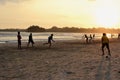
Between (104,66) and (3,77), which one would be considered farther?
(104,66)

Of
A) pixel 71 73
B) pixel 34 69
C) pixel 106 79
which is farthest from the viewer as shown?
pixel 34 69

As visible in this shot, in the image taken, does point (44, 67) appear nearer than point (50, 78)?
No

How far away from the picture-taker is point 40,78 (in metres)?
14.5

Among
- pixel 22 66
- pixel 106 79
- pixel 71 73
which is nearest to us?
pixel 106 79

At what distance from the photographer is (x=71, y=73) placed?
1583 cm

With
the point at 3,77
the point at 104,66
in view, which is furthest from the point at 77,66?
the point at 3,77

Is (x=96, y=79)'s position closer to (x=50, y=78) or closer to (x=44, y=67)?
(x=50, y=78)

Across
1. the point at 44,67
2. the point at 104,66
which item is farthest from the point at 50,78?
the point at 104,66

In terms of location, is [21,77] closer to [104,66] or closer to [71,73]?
[71,73]

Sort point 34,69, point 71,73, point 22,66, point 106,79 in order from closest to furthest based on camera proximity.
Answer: point 106,79
point 71,73
point 34,69
point 22,66

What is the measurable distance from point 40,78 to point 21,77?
98 centimetres

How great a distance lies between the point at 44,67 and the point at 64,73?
258 cm

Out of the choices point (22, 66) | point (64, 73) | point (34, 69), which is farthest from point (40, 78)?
point (22, 66)

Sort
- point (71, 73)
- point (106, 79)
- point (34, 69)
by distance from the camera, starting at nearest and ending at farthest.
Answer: point (106, 79)
point (71, 73)
point (34, 69)
